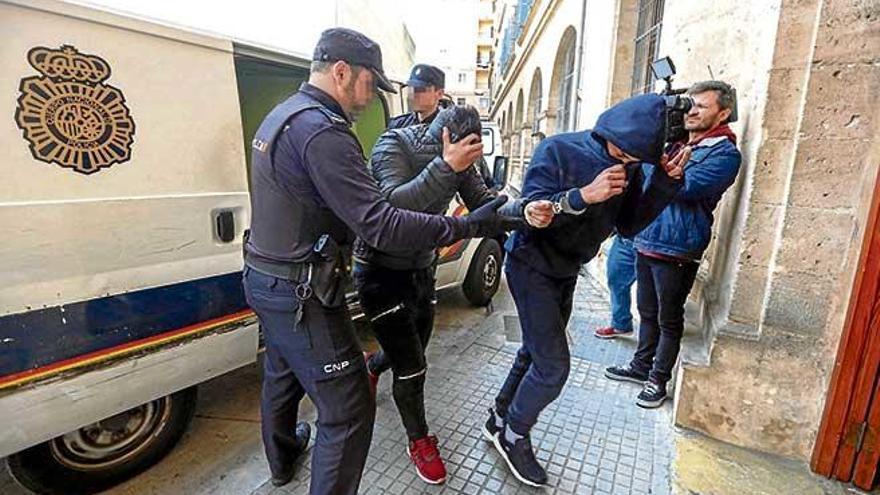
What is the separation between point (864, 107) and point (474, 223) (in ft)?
5.69

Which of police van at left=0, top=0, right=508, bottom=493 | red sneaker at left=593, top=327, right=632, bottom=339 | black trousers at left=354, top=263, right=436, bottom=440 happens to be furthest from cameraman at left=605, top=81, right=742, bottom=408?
police van at left=0, top=0, right=508, bottom=493

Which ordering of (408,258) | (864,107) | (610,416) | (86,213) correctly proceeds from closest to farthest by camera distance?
(86,213) < (864,107) < (408,258) < (610,416)

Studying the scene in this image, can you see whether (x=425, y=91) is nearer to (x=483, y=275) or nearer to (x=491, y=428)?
(x=491, y=428)

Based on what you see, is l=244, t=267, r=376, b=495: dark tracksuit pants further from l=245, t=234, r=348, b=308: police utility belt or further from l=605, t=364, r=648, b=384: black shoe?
l=605, t=364, r=648, b=384: black shoe

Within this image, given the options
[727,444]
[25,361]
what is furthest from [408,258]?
[727,444]

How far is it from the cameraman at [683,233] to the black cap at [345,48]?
1.42 meters

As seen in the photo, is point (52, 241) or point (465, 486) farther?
point (465, 486)

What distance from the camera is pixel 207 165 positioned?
218 centimetres

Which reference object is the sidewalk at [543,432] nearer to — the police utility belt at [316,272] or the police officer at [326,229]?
the police officer at [326,229]

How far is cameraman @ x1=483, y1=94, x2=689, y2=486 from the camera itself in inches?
69.4

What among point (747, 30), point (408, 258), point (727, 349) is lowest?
point (727, 349)

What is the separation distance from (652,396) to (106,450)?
289cm

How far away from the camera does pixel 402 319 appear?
7.06 ft

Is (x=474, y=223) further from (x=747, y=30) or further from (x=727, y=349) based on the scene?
(x=747, y=30)
